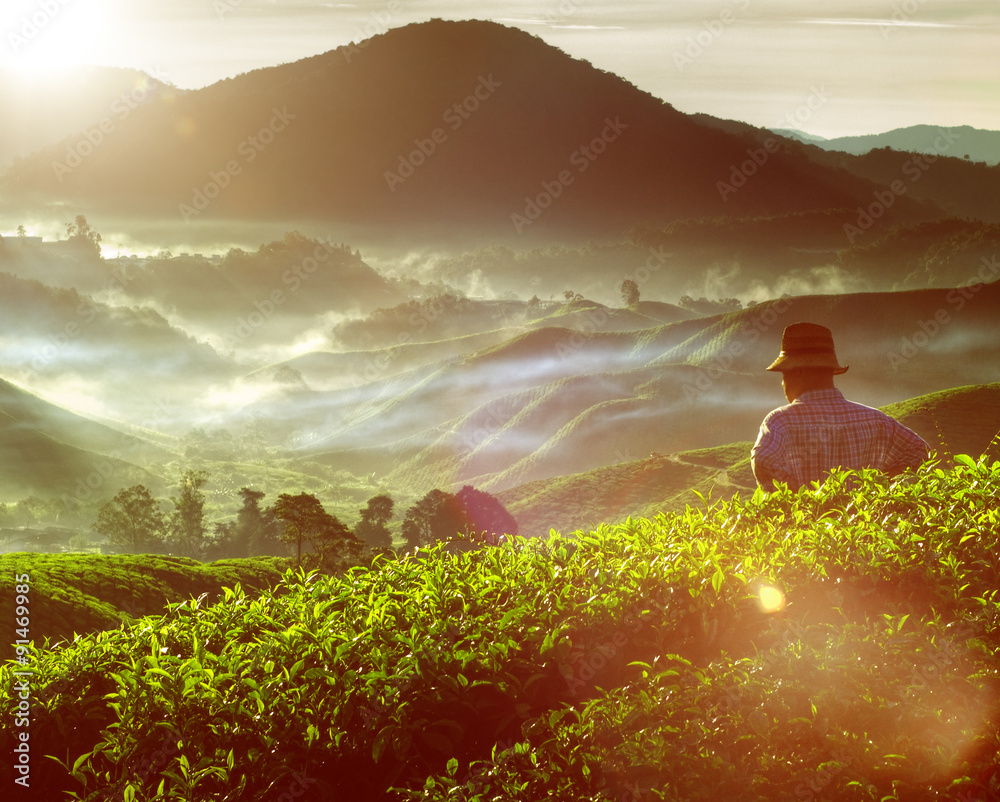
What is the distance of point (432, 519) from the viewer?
33969mm

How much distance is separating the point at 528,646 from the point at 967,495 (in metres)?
3.29

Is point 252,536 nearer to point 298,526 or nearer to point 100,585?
point 298,526

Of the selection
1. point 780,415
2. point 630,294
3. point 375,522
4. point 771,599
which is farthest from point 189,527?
point 630,294

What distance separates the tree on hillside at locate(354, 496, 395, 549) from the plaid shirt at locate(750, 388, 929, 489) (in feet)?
111

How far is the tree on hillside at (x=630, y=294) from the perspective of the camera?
570 ft

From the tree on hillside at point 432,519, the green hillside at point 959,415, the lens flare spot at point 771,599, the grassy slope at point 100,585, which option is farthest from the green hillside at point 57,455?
the lens flare spot at point 771,599

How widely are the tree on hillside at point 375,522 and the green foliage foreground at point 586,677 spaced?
34.9 metres

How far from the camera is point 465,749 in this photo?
461 cm

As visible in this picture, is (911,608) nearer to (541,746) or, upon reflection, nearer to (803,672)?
(803,672)

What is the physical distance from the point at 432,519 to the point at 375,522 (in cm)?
1100

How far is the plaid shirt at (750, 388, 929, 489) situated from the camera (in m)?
7.23

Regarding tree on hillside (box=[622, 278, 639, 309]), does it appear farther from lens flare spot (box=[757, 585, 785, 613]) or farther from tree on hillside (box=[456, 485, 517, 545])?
lens flare spot (box=[757, 585, 785, 613])

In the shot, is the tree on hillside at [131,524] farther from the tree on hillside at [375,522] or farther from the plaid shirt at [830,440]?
the plaid shirt at [830,440]

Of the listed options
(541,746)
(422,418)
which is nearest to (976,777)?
(541,746)
